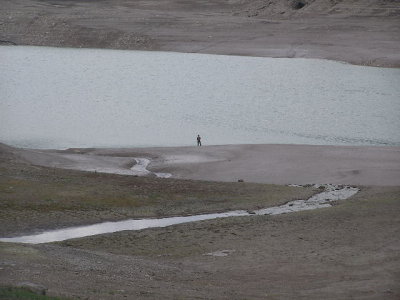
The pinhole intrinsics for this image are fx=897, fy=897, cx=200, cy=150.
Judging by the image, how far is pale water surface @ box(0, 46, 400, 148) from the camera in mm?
54906

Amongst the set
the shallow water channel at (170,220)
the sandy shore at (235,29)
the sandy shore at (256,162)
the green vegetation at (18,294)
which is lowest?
the shallow water channel at (170,220)

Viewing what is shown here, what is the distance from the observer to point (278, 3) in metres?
113

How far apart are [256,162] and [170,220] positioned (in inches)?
484

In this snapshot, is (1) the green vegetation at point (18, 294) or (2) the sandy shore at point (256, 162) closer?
(1) the green vegetation at point (18, 294)

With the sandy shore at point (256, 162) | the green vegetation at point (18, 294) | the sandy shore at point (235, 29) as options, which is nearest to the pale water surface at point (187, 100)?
the sandy shore at point (235, 29)

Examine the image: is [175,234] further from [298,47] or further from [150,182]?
[298,47]

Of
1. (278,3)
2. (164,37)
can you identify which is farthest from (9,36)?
(278,3)

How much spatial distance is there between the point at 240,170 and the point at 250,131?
13.0m

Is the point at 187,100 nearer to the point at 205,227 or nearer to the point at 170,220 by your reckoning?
the point at 170,220

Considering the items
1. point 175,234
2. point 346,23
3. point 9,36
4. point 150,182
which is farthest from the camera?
point 9,36

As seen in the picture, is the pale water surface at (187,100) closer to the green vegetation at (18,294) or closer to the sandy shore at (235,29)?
the sandy shore at (235,29)

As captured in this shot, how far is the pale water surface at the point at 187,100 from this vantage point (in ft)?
180

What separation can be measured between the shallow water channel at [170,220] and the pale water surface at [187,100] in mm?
14196

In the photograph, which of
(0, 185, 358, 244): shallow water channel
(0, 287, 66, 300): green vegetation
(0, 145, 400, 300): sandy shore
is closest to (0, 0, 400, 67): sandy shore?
(0, 145, 400, 300): sandy shore
